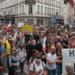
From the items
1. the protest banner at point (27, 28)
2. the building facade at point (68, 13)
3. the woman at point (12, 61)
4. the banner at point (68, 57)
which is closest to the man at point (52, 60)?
the banner at point (68, 57)

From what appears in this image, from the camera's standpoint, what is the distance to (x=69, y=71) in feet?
11.5

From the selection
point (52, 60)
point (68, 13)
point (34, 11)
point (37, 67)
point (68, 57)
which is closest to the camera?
point (37, 67)

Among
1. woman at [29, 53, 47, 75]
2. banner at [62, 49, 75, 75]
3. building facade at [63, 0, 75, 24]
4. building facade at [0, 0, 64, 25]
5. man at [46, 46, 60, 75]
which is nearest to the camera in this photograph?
woman at [29, 53, 47, 75]

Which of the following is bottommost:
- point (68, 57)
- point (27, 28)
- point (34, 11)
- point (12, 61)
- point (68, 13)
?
point (12, 61)

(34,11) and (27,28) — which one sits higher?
(34,11)

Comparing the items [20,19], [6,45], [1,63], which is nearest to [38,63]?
[1,63]

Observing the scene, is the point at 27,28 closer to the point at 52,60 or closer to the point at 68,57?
the point at 52,60

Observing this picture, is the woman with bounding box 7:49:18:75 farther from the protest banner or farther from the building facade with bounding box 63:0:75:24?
the building facade with bounding box 63:0:75:24

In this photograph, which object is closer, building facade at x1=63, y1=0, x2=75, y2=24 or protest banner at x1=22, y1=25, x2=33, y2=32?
protest banner at x1=22, y1=25, x2=33, y2=32

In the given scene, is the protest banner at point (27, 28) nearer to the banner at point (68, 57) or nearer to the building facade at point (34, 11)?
the banner at point (68, 57)

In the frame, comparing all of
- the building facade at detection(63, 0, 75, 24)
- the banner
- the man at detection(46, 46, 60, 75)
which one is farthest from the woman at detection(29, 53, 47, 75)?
the building facade at detection(63, 0, 75, 24)

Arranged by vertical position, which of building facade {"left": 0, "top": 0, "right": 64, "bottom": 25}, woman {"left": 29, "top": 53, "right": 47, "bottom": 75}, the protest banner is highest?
building facade {"left": 0, "top": 0, "right": 64, "bottom": 25}

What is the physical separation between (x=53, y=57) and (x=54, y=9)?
1572 inches

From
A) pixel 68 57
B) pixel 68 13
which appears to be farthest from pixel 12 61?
pixel 68 13
